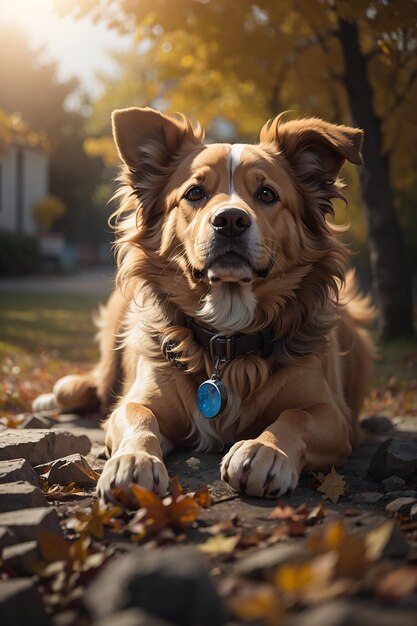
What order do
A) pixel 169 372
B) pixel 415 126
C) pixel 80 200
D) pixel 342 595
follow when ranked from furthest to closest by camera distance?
1. pixel 80 200
2. pixel 415 126
3. pixel 169 372
4. pixel 342 595

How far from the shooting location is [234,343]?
3.97m

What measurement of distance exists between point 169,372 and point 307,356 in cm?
78

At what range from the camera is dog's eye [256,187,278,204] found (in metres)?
4.05

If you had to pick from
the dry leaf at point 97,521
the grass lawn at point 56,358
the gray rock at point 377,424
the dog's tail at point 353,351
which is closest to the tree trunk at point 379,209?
the grass lawn at point 56,358

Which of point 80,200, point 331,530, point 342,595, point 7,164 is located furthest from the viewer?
point 80,200

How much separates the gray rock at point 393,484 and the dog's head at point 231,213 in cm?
108

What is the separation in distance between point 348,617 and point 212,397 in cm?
225

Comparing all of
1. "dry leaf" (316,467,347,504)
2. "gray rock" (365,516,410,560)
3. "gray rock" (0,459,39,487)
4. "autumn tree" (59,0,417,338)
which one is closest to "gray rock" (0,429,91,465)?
"gray rock" (0,459,39,487)

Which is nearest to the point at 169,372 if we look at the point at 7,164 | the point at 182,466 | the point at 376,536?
the point at 182,466

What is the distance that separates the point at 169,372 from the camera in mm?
4059

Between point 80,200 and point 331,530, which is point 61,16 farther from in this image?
point 80,200

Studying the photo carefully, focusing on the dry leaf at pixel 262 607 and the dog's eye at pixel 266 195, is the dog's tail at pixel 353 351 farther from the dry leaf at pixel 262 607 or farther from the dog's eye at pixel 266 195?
the dry leaf at pixel 262 607

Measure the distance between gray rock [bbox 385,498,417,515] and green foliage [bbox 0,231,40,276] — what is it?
2546 centimetres

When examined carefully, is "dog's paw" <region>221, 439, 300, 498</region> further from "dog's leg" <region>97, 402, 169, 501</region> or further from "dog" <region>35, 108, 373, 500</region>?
"dog's leg" <region>97, 402, 169, 501</region>
